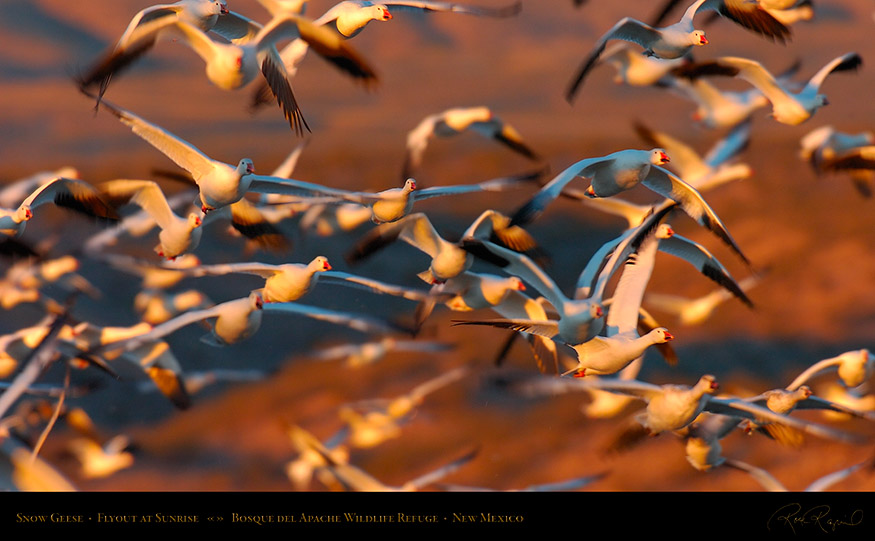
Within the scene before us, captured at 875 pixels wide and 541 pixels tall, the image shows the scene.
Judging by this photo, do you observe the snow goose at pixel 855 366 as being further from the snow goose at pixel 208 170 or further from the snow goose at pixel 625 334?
the snow goose at pixel 208 170

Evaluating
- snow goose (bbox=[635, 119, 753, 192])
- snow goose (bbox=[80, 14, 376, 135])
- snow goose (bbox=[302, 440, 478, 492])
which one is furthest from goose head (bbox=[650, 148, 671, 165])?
snow goose (bbox=[635, 119, 753, 192])

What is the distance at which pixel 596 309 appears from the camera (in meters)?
6.62

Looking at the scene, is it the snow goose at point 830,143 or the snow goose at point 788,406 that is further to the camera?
the snow goose at point 830,143

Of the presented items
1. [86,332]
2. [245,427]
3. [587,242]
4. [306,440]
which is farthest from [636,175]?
[587,242]

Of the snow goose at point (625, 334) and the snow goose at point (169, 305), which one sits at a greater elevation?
the snow goose at point (625, 334)

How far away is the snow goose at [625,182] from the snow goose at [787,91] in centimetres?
193

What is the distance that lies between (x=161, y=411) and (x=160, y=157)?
12.8 metres

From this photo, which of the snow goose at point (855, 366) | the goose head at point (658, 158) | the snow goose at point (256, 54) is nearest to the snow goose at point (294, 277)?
the snow goose at point (256, 54)

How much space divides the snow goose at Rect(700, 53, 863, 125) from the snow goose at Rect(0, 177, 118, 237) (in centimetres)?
548

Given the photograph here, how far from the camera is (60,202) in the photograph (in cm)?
768

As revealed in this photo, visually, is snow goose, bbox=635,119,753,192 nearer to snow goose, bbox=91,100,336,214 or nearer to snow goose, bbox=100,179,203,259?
snow goose, bbox=100,179,203,259

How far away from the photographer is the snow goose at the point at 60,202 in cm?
730

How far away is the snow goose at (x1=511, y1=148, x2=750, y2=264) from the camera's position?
6.50m
